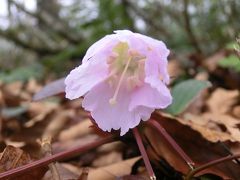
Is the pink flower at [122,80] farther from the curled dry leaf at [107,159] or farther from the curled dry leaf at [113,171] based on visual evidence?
the curled dry leaf at [107,159]

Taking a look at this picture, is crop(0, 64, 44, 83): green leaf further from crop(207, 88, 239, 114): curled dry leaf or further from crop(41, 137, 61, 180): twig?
crop(41, 137, 61, 180): twig

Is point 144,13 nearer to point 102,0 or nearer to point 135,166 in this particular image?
point 102,0

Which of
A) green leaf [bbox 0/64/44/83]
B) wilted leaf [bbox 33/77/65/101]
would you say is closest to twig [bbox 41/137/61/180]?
wilted leaf [bbox 33/77/65/101]

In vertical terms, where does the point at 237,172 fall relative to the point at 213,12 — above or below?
below

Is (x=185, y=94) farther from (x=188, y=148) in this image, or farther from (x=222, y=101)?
(x=222, y=101)

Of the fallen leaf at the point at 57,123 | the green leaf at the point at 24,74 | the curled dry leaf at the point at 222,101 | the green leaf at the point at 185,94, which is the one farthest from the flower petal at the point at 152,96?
the green leaf at the point at 24,74

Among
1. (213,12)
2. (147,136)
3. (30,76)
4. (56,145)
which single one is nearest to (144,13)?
(213,12)
